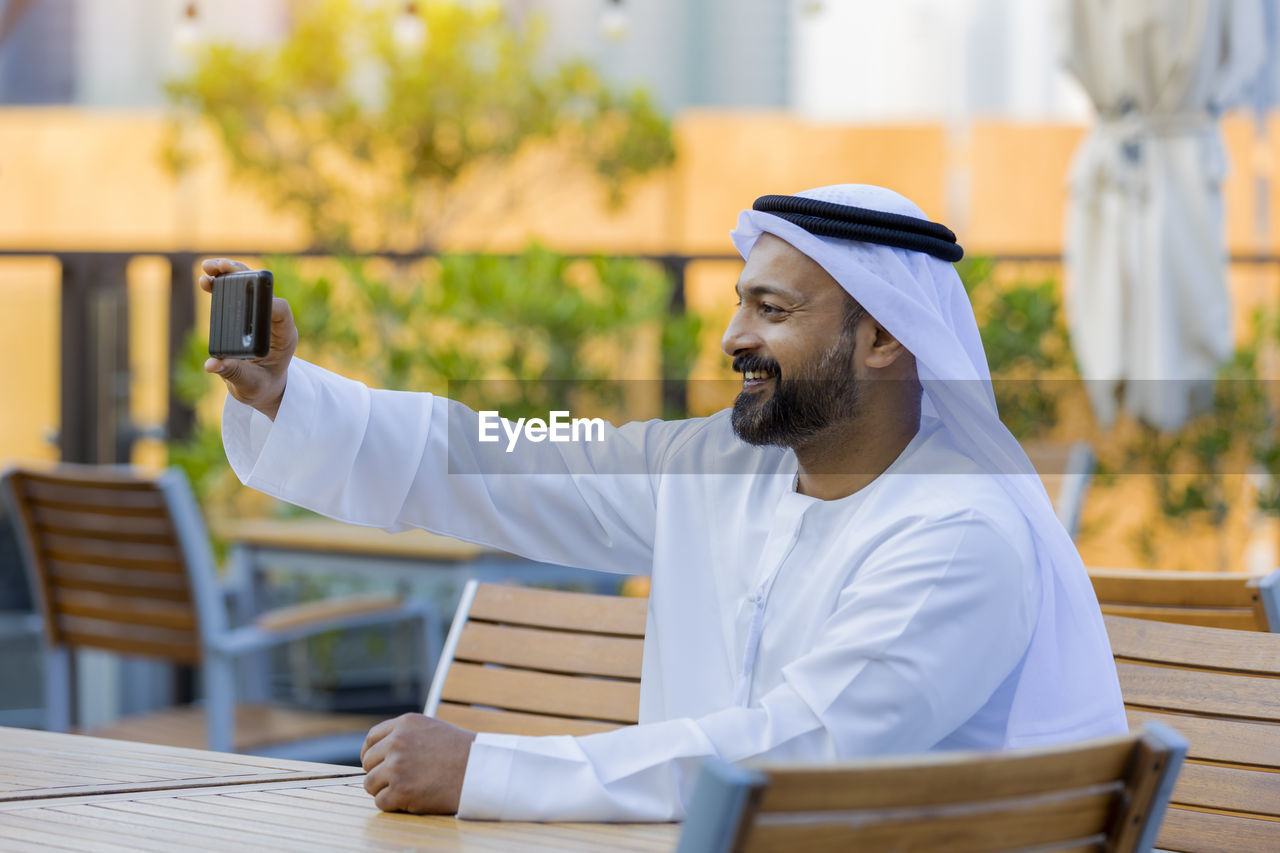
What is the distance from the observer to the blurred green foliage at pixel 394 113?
22.8 feet

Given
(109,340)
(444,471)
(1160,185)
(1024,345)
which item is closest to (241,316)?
(444,471)

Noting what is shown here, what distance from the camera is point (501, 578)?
411 cm

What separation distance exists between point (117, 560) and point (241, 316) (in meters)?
2.17

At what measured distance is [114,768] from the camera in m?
1.80

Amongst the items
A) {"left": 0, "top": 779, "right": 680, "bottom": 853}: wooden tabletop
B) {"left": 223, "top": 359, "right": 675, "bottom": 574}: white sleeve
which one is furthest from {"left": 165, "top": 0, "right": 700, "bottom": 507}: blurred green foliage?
{"left": 0, "top": 779, "right": 680, "bottom": 853}: wooden tabletop

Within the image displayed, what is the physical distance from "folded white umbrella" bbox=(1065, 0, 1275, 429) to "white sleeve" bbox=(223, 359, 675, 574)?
2980 millimetres

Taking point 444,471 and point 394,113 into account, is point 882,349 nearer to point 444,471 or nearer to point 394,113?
point 444,471

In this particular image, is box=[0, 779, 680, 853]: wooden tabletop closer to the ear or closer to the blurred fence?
the ear

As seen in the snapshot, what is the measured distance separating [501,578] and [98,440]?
2.77 metres

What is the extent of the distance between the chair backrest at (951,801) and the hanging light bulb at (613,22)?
259 inches

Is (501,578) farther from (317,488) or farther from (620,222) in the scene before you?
(620,222)

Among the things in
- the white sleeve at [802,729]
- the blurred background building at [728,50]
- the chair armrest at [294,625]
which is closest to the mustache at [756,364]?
the white sleeve at [802,729]

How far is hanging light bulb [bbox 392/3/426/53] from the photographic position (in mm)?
6719

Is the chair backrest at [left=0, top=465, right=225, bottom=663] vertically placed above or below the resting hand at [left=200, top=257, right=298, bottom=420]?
below
